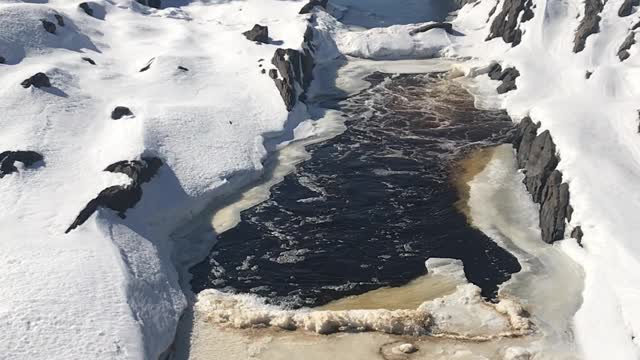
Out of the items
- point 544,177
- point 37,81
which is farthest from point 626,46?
point 37,81

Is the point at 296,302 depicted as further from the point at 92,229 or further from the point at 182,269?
the point at 92,229

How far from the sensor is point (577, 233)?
3900cm

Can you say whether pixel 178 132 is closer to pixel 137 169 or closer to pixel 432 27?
pixel 137 169

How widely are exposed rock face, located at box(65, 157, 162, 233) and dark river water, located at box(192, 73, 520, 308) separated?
5.89 meters

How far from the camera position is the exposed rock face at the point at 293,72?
194ft

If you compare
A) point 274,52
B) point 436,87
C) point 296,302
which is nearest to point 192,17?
point 274,52

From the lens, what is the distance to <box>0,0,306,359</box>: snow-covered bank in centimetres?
3206

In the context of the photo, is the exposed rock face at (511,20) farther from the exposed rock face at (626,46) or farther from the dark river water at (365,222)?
the dark river water at (365,222)

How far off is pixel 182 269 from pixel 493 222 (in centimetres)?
1851

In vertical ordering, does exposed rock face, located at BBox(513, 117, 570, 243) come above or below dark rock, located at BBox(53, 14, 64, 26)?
above

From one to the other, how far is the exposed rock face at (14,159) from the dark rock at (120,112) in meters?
7.73

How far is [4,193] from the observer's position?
40.6m

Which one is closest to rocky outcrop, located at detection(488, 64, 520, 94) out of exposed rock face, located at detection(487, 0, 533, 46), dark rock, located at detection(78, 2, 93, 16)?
exposed rock face, located at detection(487, 0, 533, 46)

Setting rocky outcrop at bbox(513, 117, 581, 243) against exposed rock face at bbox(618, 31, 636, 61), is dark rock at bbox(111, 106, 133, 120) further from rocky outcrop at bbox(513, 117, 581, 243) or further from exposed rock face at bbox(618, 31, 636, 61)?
exposed rock face at bbox(618, 31, 636, 61)
